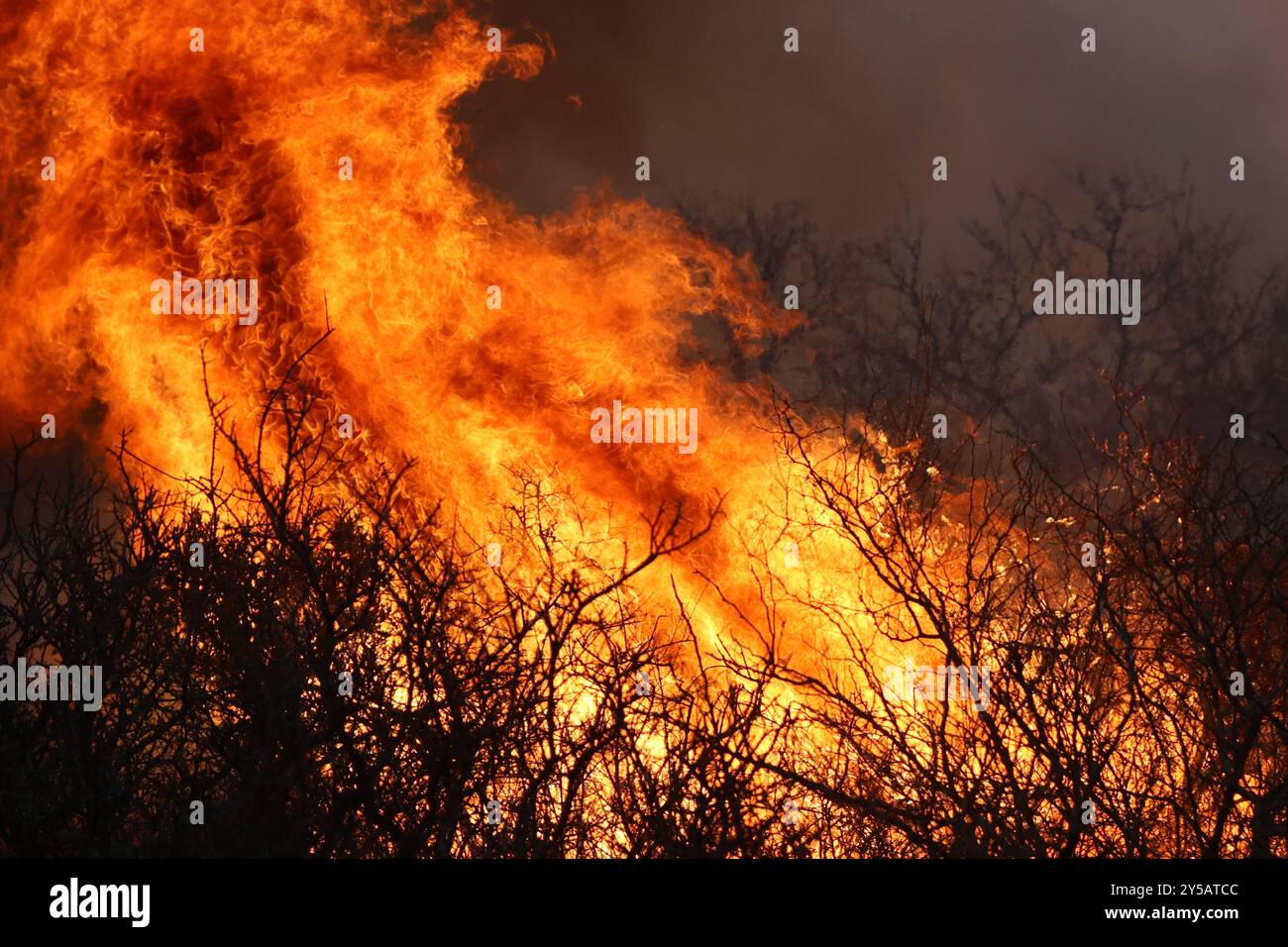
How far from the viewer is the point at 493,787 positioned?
24.3 feet

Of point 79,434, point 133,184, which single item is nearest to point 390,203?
point 133,184

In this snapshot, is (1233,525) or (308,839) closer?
(308,839)

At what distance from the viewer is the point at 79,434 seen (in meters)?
13.2

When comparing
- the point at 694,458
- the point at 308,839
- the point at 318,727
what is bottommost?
the point at 308,839
